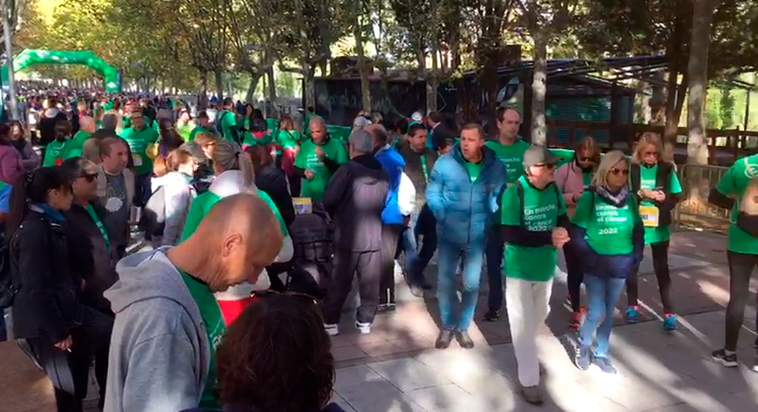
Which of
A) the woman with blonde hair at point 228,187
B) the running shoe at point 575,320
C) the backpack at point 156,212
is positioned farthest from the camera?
the running shoe at point 575,320

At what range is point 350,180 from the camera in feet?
19.2

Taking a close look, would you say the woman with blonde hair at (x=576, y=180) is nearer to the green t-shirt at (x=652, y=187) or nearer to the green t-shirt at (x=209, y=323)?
the green t-shirt at (x=652, y=187)

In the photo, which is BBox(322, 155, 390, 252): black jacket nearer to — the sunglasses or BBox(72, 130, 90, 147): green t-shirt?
the sunglasses

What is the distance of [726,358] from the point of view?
5.50 metres

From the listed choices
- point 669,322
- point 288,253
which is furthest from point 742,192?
point 288,253

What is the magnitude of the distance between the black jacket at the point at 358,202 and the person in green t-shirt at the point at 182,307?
12.3ft

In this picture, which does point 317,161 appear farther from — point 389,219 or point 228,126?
point 228,126

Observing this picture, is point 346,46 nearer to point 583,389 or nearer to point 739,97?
point 739,97

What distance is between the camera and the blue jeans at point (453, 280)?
562 centimetres

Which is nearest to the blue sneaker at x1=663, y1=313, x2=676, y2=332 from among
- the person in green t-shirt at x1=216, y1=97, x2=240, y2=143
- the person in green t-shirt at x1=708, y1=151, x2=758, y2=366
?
the person in green t-shirt at x1=708, y1=151, x2=758, y2=366

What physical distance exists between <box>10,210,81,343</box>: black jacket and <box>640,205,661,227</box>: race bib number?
Result: 14.4ft

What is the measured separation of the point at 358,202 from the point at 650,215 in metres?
2.38

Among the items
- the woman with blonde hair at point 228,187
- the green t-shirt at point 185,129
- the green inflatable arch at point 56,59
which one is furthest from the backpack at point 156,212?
the green inflatable arch at point 56,59

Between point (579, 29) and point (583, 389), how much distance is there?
13.5 metres
